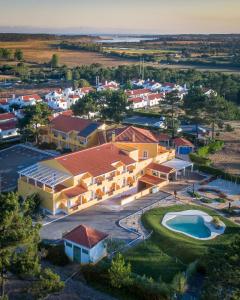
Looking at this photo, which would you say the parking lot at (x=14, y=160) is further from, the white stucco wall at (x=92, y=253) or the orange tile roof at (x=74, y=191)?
the white stucco wall at (x=92, y=253)

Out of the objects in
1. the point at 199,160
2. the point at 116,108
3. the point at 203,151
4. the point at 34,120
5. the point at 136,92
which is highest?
the point at 116,108

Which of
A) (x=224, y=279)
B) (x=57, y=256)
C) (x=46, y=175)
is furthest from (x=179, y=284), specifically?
(x=46, y=175)

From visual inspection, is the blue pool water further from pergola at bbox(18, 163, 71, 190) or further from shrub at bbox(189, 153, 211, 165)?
shrub at bbox(189, 153, 211, 165)

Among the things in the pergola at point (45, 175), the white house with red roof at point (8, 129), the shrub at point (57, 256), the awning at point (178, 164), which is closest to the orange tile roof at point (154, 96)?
the white house with red roof at point (8, 129)

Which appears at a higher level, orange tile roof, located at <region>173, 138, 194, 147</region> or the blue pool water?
orange tile roof, located at <region>173, 138, 194, 147</region>

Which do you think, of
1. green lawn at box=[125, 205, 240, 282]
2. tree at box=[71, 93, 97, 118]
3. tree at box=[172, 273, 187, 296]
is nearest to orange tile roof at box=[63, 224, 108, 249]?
green lawn at box=[125, 205, 240, 282]

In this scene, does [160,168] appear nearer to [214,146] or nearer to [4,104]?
[214,146]

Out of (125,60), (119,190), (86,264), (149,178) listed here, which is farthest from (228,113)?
(125,60)
